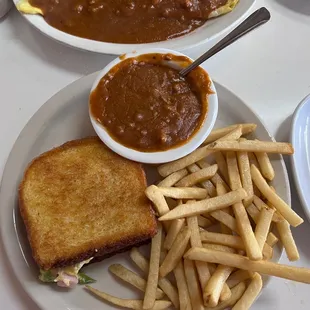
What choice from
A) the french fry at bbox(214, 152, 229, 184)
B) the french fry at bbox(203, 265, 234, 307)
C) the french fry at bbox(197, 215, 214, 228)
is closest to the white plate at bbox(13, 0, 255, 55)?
the french fry at bbox(214, 152, 229, 184)

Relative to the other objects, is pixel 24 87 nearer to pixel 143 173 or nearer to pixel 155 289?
pixel 143 173

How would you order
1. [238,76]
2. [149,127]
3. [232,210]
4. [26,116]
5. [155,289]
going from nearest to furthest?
[155,289]
[232,210]
[149,127]
[26,116]
[238,76]

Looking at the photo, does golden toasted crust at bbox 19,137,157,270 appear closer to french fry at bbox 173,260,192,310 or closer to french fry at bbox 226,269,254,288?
french fry at bbox 173,260,192,310

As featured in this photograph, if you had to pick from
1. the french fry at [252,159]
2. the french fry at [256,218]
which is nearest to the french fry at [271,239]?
the french fry at [256,218]

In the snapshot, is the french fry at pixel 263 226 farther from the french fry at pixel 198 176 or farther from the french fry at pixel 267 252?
the french fry at pixel 198 176

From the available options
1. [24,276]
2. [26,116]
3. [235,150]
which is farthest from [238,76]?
[24,276]

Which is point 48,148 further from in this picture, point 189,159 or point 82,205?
point 189,159
